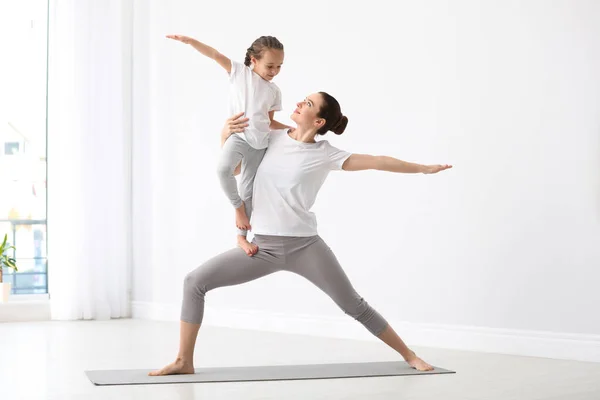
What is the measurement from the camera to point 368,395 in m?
2.98

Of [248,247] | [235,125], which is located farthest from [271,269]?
[235,125]

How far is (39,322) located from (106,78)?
5.95 feet

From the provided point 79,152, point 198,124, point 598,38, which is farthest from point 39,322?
point 598,38

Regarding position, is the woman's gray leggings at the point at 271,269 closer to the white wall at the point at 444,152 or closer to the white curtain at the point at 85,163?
the white wall at the point at 444,152

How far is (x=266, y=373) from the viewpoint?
11.4 feet

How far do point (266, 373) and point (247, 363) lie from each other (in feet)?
1.39

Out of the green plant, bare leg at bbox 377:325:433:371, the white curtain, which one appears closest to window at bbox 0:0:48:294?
the green plant

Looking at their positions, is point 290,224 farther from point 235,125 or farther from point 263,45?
point 263,45

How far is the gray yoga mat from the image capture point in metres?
3.29

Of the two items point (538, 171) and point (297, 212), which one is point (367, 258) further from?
point (297, 212)

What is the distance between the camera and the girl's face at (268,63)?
11.1 feet

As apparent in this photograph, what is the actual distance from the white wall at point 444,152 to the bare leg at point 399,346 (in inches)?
30.7

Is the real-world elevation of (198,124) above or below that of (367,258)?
above

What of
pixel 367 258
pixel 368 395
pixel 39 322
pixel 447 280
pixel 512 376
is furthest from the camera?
pixel 39 322
